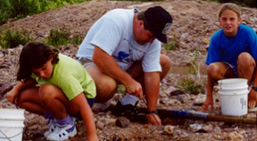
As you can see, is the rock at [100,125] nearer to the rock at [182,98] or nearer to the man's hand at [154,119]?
the man's hand at [154,119]

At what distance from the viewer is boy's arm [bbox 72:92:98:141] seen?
119 inches

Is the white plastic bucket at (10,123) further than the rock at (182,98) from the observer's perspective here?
No

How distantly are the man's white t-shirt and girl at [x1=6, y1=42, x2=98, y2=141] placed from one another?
36 centimetres

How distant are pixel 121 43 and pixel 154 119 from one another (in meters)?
0.72

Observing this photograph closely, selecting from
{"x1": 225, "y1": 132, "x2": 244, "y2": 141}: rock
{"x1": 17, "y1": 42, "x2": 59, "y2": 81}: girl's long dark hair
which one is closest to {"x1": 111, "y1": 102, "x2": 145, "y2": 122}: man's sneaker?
{"x1": 225, "y1": 132, "x2": 244, "y2": 141}: rock

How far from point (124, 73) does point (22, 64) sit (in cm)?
94

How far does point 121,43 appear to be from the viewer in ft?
12.2

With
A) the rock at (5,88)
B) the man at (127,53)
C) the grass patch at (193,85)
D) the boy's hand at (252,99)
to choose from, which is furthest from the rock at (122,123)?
the rock at (5,88)

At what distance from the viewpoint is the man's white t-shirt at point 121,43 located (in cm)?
361

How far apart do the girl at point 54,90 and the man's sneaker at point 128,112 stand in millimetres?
594

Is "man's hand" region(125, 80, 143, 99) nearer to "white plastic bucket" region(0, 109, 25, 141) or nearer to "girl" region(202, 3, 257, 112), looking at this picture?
"girl" region(202, 3, 257, 112)

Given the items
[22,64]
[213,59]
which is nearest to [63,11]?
[213,59]

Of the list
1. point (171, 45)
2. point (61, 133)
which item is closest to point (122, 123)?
point (61, 133)

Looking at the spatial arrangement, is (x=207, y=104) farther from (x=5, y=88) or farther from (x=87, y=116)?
(x=5, y=88)
